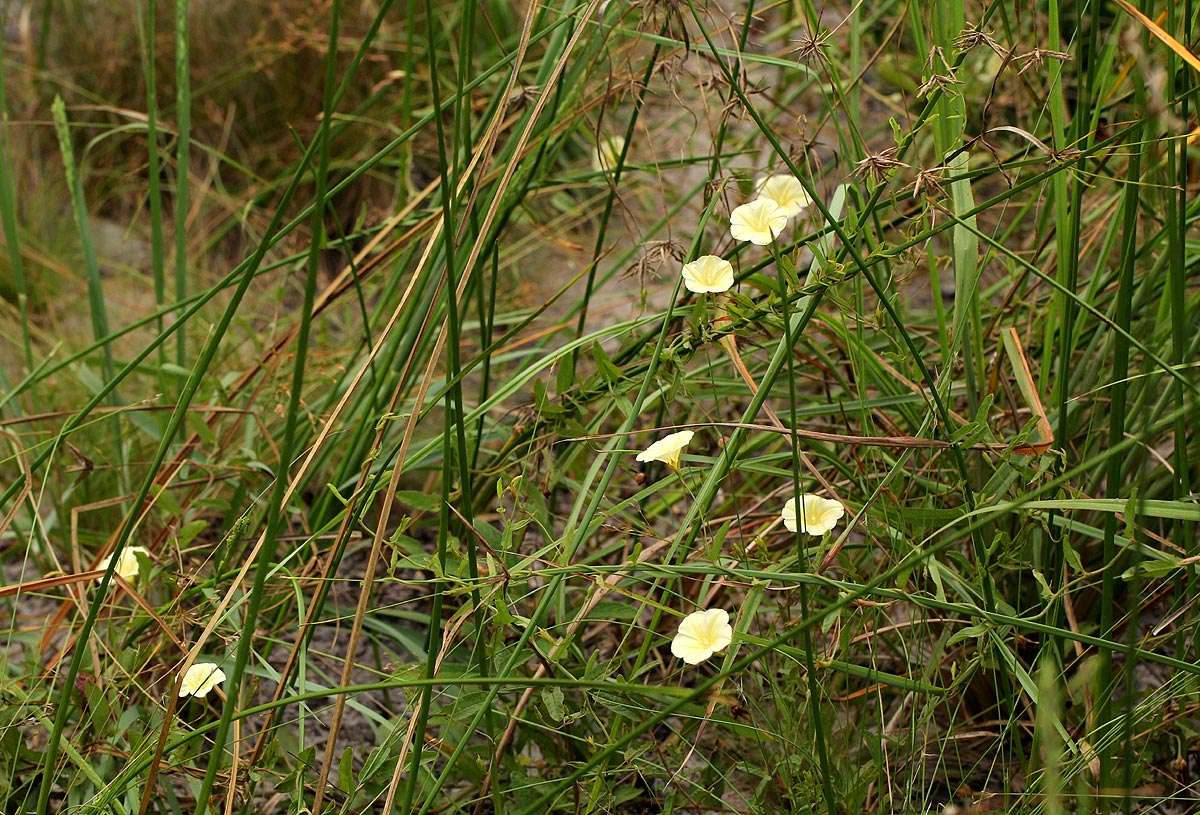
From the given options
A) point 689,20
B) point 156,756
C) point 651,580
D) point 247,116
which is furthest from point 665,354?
point 247,116

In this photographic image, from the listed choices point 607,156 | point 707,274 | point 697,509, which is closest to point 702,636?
point 697,509

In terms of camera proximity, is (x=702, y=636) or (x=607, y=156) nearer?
(x=702, y=636)

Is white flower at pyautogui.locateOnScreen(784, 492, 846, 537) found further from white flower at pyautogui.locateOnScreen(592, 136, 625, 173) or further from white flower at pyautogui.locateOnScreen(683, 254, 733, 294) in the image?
white flower at pyautogui.locateOnScreen(592, 136, 625, 173)

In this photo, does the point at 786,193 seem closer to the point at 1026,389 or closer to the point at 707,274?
the point at 707,274

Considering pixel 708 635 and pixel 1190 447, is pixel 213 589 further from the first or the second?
pixel 1190 447

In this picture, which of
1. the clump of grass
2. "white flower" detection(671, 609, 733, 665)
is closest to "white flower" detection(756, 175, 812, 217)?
the clump of grass

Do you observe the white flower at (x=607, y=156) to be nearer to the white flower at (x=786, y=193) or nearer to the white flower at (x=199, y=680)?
the white flower at (x=786, y=193)

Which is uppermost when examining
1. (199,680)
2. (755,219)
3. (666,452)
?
(755,219)
